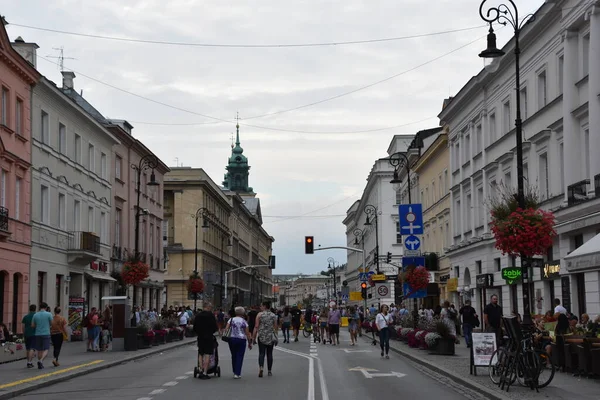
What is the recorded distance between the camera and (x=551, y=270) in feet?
113

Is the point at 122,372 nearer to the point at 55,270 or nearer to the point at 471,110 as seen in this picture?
the point at 55,270

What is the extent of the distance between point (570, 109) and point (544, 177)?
17.2ft

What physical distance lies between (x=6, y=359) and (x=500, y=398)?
56.9 feet

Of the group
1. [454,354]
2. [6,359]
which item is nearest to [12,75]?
[6,359]

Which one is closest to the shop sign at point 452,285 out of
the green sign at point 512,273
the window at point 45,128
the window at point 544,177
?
the window at point 544,177

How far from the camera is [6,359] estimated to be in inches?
1101

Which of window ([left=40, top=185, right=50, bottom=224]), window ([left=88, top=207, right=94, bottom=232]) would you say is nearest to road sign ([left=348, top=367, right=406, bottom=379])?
window ([left=40, top=185, right=50, bottom=224])

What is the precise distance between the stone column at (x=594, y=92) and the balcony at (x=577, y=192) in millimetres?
718

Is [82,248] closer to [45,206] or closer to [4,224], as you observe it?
[45,206]

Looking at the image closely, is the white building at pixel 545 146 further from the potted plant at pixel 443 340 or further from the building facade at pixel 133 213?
the building facade at pixel 133 213

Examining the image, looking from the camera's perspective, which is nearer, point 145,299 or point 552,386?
point 552,386

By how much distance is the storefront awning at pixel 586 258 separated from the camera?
19984 millimetres

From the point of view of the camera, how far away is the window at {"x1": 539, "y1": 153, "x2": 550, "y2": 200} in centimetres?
3591

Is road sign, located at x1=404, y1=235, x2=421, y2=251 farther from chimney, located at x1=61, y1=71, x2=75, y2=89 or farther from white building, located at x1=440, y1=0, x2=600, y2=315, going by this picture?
chimney, located at x1=61, y1=71, x2=75, y2=89
